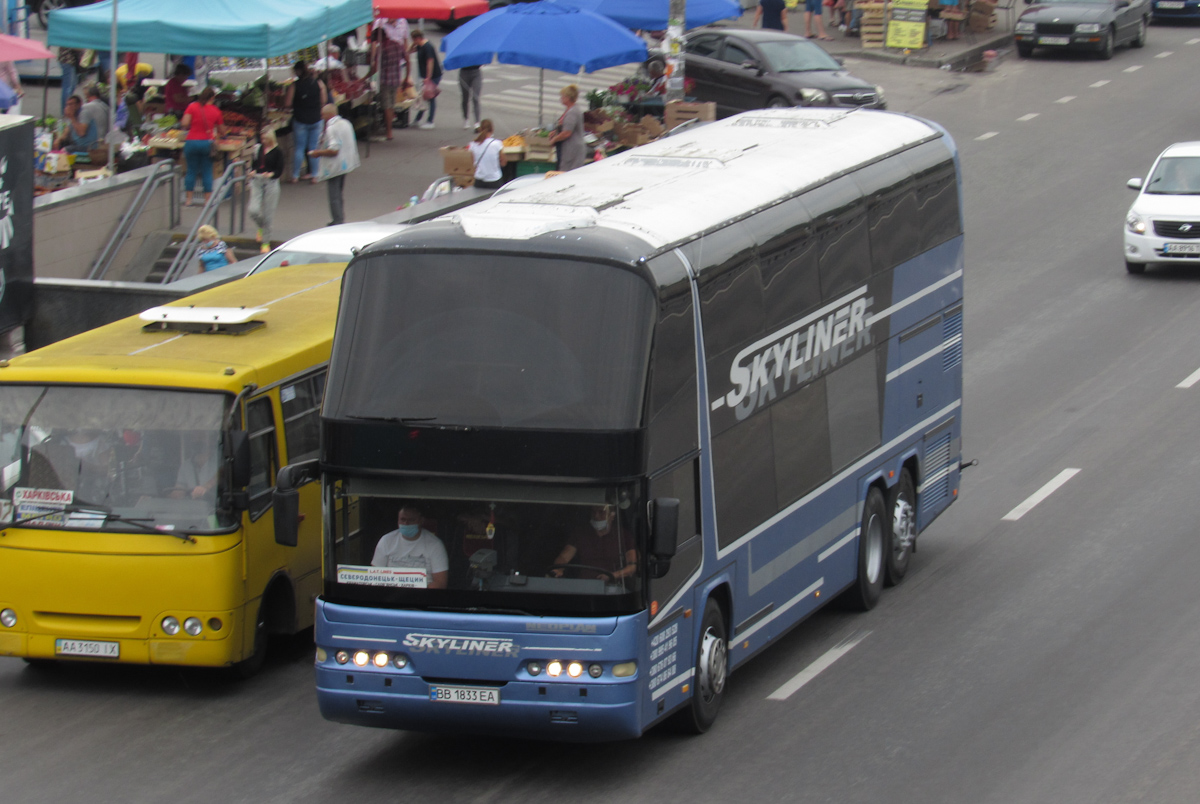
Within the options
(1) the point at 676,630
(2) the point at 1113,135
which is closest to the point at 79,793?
(1) the point at 676,630

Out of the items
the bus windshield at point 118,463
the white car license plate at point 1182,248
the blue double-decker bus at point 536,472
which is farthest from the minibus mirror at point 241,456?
the white car license plate at point 1182,248

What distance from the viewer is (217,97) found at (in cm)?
2809

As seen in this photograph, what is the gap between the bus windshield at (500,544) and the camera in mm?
9891

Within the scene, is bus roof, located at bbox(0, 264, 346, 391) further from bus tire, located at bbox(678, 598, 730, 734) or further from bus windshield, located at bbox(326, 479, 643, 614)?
bus tire, located at bbox(678, 598, 730, 734)

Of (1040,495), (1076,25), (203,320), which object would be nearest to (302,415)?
(203,320)

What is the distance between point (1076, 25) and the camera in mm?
39750

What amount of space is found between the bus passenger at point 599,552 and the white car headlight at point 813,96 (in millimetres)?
22557

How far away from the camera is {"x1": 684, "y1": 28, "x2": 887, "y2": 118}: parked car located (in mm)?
31703

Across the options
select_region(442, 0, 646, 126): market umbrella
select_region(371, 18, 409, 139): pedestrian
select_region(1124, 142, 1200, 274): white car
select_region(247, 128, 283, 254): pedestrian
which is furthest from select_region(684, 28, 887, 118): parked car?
select_region(247, 128, 283, 254): pedestrian

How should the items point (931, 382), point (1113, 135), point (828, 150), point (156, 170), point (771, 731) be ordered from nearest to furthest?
point (771, 731) < point (828, 150) < point (931, 382) < point (156, 170) < point (1113, 135)

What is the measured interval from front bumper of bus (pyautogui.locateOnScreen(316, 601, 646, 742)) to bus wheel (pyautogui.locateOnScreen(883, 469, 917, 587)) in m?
5.12

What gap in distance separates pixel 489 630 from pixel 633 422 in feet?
4.83

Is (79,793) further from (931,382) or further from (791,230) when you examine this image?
(931,382)

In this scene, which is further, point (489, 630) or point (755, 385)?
point (755, 385)
